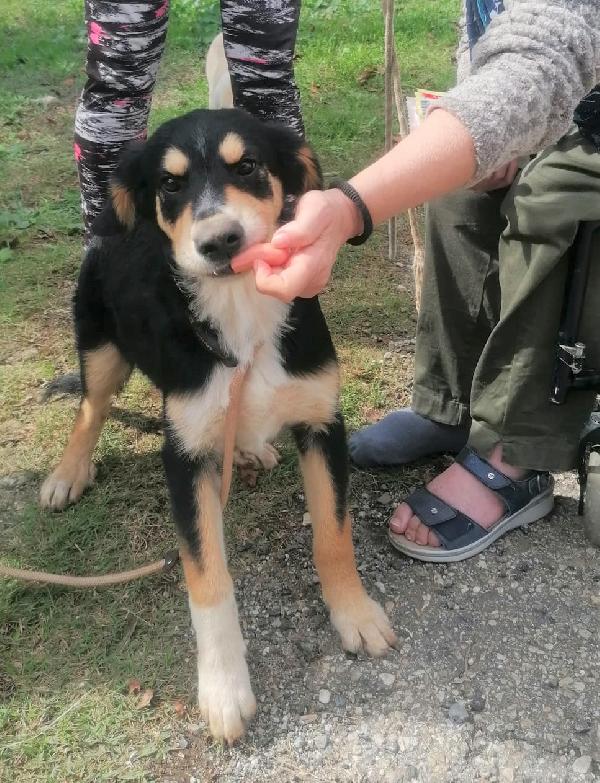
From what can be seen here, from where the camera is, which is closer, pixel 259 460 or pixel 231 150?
pixel 231 150

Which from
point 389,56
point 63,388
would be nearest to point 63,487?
point 63,388

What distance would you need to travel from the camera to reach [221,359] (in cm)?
209

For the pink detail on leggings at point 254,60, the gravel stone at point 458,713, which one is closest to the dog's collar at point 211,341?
the gravel stone at point 458,713

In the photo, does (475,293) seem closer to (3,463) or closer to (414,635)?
(414,635)

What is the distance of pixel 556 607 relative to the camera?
89.4 inches

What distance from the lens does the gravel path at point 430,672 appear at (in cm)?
190

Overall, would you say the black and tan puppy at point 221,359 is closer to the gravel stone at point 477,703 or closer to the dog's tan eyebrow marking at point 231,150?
the dog's tan eyebrow marking at point 231,150

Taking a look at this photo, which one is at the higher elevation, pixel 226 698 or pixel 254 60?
pixel 254 60

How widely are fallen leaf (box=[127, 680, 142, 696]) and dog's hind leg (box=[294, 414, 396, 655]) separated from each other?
546 mm

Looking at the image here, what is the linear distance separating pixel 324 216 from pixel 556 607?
1.34 meters

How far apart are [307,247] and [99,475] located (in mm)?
1560

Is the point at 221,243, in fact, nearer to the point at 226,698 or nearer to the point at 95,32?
the point at 226,698

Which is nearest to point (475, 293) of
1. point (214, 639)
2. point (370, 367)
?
point (370, 367)

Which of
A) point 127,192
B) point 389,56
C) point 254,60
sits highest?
point 254,60
